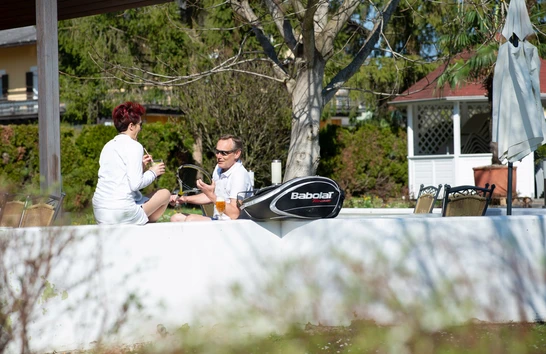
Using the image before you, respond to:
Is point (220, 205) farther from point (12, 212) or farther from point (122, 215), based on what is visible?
point (12, 212)

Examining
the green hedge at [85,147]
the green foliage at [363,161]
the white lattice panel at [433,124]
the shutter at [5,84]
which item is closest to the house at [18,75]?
the shutter at [5,84]

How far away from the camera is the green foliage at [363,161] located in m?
24.1

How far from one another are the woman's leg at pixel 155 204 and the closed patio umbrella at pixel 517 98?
342 centimetres

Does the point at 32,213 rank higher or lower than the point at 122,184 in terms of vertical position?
lower

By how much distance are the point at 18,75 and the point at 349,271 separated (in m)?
42.3

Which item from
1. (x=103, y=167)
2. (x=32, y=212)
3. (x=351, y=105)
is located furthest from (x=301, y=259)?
(x=351, y=105)

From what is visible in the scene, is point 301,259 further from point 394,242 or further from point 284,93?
point 284,93

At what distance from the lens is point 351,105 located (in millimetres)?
30219

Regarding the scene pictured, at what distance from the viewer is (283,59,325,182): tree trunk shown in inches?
461

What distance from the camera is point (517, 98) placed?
807 cm

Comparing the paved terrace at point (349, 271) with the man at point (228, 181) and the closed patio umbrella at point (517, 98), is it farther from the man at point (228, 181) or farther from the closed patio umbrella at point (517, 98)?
the closed patio umbrella at point (517, 98)

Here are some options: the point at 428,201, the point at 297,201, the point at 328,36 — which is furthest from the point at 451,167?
the point at 297,201

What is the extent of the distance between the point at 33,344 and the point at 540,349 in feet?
9.99

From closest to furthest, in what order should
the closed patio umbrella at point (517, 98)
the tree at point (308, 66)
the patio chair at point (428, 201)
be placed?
the closed patio umbrella at point (517, 98), the patio chair at point (428, 201), the tree at point (308, 66)
